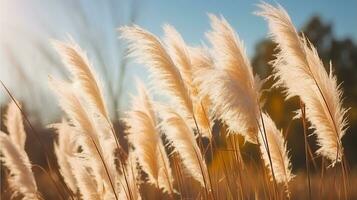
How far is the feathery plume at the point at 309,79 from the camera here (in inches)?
116

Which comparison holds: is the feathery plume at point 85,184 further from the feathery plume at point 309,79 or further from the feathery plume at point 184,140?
the feathery plume at point 309,79

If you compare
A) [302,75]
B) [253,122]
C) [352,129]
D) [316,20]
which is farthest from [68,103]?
[316,20]

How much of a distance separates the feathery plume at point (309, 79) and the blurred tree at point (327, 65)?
8769mm

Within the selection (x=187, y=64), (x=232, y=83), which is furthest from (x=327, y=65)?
(x=232, y=83)

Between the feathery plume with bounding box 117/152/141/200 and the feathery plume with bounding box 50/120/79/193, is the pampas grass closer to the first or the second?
the feathery plume with bounding box 50/120/79/193

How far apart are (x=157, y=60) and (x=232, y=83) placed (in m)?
0.53

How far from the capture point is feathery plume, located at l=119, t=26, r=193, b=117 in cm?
304

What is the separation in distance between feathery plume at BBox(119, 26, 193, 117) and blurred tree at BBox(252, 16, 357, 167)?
896 centimetres

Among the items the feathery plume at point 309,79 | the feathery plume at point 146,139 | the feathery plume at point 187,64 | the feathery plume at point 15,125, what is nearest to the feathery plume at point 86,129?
the feathery plume at point 146,139

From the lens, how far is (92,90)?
324 centimetres

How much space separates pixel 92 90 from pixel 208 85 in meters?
0.79

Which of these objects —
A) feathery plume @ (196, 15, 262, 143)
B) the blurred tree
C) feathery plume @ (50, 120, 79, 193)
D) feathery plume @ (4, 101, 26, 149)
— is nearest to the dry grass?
feathery plume @ (196, 15, 262, 143)

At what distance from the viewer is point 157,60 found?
3.06 meters

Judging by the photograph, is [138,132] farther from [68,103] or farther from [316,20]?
[316,20]
